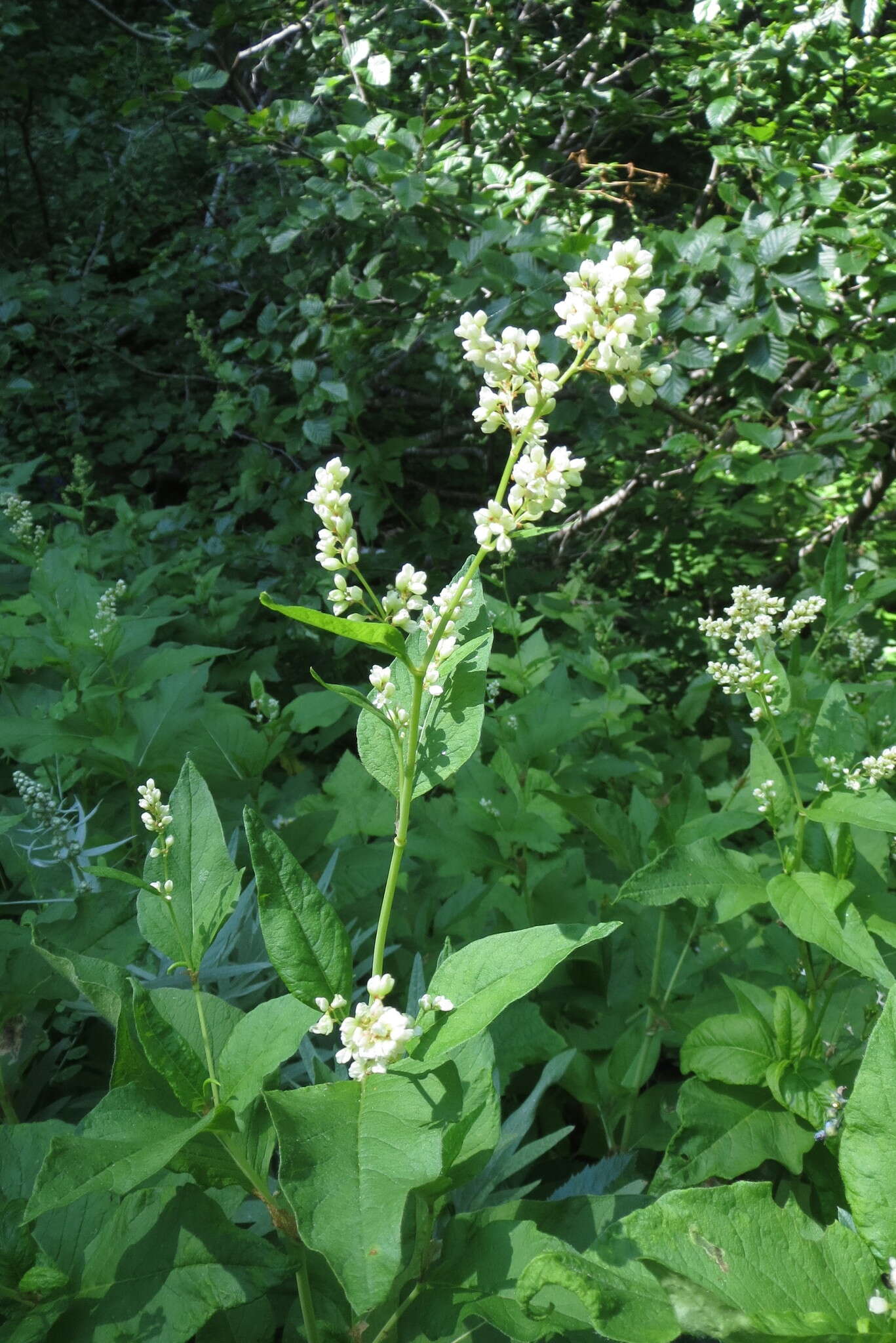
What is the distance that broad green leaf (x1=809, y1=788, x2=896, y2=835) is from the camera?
4.41ft

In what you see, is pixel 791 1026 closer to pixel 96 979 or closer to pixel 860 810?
pixel 860 810

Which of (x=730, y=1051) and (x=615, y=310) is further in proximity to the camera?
(x=730, y=1051)

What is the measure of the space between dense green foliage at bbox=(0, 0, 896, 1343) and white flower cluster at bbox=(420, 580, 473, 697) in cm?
3

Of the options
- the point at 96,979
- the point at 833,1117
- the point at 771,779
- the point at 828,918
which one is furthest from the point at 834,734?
the point at 96,979

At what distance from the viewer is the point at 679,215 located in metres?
4.99

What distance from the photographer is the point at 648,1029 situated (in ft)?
5.49

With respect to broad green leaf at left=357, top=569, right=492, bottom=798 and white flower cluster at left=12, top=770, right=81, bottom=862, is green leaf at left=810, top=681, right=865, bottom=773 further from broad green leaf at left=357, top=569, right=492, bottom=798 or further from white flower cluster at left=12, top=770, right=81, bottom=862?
white flower cluster at left=12, top=770, right=81, bottom=862

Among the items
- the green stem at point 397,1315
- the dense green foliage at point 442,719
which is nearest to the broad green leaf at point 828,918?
the dense green foliage at point 442,719

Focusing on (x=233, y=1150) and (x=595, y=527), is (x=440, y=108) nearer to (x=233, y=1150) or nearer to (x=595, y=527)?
(x=595, y=527)

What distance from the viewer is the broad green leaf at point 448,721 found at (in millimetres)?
1024

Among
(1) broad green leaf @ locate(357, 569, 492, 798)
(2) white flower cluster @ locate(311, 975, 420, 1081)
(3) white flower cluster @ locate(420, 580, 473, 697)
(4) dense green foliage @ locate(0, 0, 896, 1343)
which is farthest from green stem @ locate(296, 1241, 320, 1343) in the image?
(3) white flower cluster @ locate(420, 580, 473, 697)

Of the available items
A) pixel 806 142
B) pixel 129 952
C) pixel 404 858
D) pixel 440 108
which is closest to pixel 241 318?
pixel 440 108

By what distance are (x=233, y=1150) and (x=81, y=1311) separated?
283 mm

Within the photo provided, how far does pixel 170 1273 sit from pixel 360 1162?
1.37 ft
